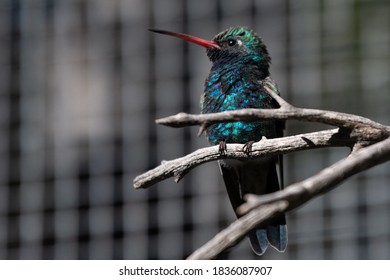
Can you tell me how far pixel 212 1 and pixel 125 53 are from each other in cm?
39

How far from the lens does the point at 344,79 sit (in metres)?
3.02

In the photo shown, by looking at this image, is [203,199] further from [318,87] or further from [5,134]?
[5,134]

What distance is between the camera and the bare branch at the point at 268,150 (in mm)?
1144

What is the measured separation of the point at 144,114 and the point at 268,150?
206 cm

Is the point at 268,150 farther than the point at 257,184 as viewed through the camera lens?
No

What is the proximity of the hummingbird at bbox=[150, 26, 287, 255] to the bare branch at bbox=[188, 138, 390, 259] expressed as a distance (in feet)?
3.52

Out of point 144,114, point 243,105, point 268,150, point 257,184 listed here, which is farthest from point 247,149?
point 144,114

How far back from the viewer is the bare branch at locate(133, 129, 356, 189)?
1144mm

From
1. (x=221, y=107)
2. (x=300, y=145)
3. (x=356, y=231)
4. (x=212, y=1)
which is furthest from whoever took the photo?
(x=212, y=1)

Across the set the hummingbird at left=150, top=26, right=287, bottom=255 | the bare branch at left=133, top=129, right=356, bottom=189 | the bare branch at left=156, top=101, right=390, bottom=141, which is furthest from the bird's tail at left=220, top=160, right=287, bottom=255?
the bare branch at left=156, top=101, right=390, bottom=141

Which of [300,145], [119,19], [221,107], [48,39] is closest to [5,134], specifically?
[48,39]

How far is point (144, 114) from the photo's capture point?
3312 millimetres

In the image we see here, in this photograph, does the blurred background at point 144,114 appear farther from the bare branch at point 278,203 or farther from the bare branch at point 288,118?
the bare branch at point 278,203

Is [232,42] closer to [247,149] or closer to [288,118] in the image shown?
[247,149]
